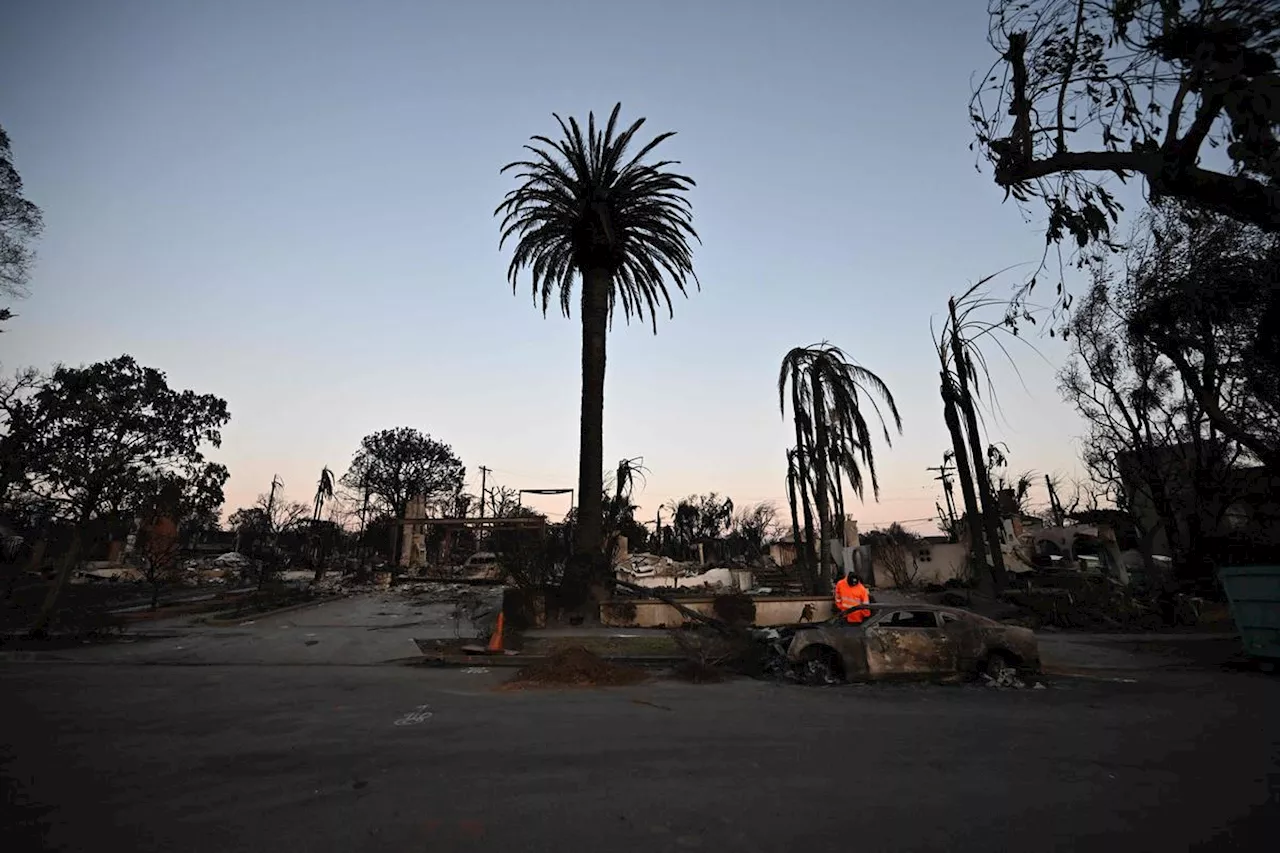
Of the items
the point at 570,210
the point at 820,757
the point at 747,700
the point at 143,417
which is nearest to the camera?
the point at 820,757

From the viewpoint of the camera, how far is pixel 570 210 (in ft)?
67.8

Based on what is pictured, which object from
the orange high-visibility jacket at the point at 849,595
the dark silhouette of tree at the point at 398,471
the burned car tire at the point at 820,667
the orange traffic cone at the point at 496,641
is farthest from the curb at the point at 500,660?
the dark silhouette of tree at the point at 398,471

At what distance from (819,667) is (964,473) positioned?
495 inches

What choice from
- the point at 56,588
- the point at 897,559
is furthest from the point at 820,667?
the point at 897,559

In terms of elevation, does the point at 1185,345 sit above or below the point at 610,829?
above

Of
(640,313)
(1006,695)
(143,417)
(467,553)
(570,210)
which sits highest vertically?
(570,210)

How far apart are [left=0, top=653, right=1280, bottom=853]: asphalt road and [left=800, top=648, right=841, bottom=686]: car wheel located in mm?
1052

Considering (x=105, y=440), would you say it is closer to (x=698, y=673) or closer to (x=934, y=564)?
(x=698, y=673)

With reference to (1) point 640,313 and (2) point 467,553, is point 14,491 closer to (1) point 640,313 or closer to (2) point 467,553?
(1) point 640,313

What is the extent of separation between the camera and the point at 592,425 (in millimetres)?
19750

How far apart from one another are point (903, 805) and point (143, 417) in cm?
2739

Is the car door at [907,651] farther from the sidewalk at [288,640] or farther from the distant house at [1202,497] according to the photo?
the distant house at [1202,497]

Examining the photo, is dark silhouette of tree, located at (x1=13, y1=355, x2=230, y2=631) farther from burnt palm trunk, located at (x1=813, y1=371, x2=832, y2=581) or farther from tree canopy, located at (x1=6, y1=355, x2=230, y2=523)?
burnt palm trunk, located at (x1=813, y1=371, x2=832, y2=581)

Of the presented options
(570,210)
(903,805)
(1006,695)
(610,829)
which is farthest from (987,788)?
(570,210)
